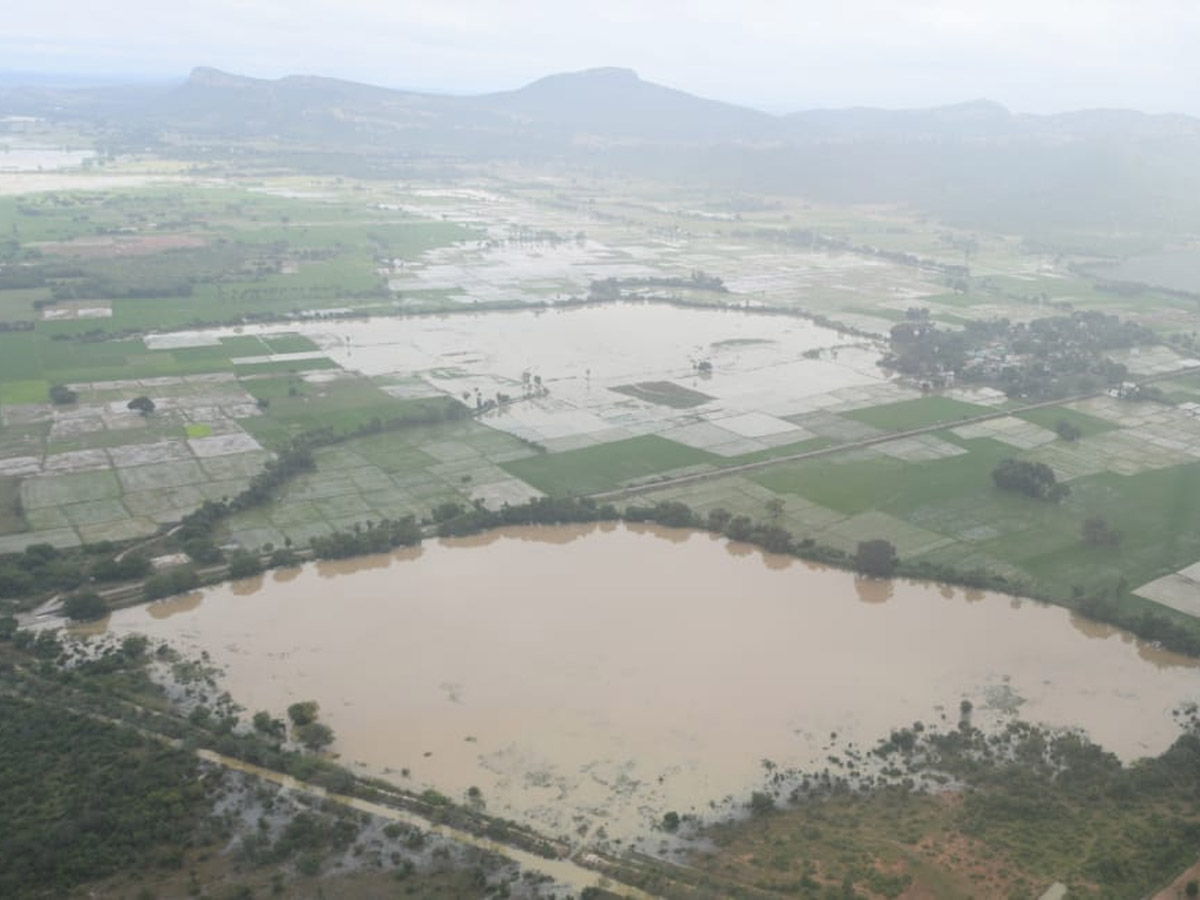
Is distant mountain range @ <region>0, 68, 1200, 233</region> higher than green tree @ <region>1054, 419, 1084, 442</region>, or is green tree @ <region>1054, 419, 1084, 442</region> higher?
distant mountain range @ <region>0, 68, 1200, 233</region>

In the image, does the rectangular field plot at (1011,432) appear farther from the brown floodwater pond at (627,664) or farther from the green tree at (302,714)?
the green tree at (302,714)

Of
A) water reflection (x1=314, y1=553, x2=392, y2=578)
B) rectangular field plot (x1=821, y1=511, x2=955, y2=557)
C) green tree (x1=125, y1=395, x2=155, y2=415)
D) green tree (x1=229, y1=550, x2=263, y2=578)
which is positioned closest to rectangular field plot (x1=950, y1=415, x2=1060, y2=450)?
rectangular field plot (x1=821, y1=511, x2=955, y2=557)

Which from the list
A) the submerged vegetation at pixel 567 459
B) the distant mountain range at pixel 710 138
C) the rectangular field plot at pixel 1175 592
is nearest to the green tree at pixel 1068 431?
the submerged vegetation at pixel 567 459

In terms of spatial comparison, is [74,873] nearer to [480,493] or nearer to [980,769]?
[980,769]

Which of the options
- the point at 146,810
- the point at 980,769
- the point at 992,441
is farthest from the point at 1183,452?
the point at 146,810

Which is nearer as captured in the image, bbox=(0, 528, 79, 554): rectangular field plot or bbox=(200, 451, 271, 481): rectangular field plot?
bbox=(0, 528, 79, 554): rectangular field plot

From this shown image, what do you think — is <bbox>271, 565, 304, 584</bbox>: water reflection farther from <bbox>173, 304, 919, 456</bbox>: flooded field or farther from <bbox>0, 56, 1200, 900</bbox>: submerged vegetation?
<bbox>173, 304, 919, 456</bbox>: flooded field
